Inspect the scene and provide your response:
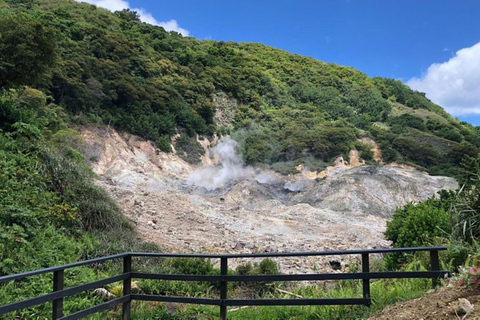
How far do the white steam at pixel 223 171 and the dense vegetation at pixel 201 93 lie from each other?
159 cm

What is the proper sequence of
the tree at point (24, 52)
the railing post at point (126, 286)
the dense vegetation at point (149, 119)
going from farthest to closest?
the tree at point (24, 52) < the dense vegetation at point (149, 119) < the railing post at point (126, 286)

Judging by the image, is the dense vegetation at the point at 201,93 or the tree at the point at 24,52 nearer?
the tree at the point at 24,52

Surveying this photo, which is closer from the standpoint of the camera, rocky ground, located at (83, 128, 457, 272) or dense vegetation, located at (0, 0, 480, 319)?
dense vegetation, located at (0, 0, 480, 319)

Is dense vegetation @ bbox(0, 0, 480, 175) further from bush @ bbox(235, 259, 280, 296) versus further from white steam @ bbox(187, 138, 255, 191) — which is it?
bush @ bbox(235, 259, 280, 296)

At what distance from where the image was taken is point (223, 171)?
39312 mm

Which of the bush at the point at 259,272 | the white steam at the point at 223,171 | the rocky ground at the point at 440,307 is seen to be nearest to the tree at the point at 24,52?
the bush at the point at 259,272

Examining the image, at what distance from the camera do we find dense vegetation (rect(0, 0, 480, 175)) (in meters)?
32.8

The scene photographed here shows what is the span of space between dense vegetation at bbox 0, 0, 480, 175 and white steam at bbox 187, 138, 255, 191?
1.59m

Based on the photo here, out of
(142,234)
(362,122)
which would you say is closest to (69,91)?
(142,234)

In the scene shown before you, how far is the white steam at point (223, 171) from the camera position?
35.1 metres

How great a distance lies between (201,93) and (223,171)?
13362 mm

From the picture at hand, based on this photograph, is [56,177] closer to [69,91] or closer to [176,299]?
[176,299]

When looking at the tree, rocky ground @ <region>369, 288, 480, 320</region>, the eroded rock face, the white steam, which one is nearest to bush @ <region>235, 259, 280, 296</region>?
rocky ground @ <region>369, 288, 480, 320</region>

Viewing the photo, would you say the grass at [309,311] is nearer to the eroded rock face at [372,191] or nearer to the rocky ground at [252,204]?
the rocky ground at [252,204]
